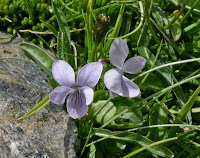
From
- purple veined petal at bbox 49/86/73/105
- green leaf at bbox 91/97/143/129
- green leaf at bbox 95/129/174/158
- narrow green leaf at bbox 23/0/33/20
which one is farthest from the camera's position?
narrow green leaf at bbox 23/0/33/20

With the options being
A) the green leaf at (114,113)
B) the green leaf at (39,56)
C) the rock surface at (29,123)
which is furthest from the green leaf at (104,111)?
the green leaf at (39,56)

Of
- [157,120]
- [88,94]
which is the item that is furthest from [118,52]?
[157,120]

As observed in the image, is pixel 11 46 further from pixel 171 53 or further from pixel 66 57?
pixel 171 53

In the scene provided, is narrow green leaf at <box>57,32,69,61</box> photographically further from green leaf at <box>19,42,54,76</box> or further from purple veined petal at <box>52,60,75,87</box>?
purple veined petal at <box>52,60,75,87</box>

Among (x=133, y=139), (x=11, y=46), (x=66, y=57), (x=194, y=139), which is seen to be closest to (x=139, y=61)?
(x=133, y=139)

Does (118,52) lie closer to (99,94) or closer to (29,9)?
(99,94)

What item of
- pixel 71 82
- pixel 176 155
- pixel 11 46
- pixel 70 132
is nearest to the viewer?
pixel 71 82

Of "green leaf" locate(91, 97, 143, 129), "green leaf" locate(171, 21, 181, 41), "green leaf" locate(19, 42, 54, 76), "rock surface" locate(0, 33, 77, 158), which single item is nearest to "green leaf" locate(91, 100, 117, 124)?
"green leaf" locate(91, 97, 143, 129)
